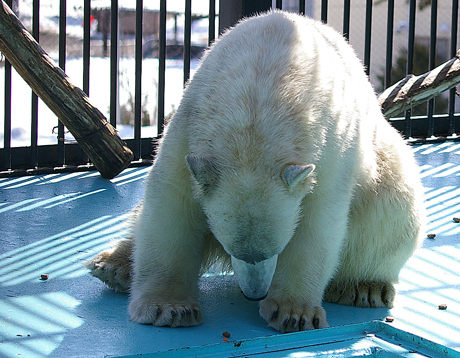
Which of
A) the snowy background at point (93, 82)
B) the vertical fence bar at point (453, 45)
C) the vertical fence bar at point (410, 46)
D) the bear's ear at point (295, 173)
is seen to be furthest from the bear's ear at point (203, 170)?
the snowy background at point (93, 82)

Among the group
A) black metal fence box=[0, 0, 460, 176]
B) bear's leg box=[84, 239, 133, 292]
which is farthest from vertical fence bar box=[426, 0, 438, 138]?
bear's leg box=[84, 239, 133, 292]

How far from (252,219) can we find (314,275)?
0.61m

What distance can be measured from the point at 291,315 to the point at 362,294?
0.58 m

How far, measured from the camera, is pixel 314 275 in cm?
277

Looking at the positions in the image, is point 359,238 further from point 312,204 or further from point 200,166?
point 200,166

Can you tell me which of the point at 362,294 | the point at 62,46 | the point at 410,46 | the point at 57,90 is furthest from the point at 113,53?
the point at 362,294

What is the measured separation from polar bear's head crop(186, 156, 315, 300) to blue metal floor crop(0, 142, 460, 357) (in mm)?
452

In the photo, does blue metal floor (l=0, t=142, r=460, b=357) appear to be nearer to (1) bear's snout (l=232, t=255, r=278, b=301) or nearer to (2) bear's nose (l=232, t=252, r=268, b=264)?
(1) bear's snout (l=232, t=255, r=278, b=301)

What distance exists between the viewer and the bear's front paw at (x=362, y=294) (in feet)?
10.1

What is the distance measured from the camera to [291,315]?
266cm

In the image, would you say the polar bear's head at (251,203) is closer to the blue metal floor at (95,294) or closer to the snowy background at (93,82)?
the blue metal floor at (95,294)

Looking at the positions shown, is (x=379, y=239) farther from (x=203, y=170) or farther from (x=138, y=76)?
(x=138, y=76)

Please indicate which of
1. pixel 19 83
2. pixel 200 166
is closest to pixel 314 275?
pixel 200 166

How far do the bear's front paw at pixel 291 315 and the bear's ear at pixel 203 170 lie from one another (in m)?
0.70
